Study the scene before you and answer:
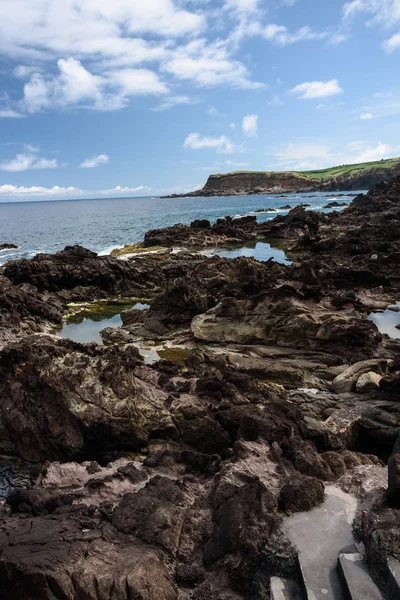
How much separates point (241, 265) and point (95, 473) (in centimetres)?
2249

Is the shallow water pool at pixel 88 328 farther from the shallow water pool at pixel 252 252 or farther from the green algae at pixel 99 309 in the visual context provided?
the shallow water pool at pixel 252 252

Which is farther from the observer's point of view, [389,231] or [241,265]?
[389,231]

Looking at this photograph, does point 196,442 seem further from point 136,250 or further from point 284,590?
point 136,250

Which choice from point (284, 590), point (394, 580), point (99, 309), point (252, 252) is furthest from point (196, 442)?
point (252, 252)

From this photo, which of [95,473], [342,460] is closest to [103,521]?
[95,473]

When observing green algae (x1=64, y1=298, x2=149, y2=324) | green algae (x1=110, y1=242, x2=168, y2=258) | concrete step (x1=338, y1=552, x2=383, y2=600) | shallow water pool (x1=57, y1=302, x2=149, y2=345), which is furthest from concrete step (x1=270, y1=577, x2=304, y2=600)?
green algae (x1=110, y1=242, x2=168, y2=258)

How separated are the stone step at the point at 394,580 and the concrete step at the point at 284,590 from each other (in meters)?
1.18

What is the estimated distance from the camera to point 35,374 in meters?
12.7

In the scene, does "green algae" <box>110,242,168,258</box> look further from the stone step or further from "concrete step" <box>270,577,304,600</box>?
the stone step

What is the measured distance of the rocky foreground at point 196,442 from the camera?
6398 mm

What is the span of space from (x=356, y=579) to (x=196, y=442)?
229 inches

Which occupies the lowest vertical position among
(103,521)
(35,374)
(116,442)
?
(116,442)

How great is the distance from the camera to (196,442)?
1124cm

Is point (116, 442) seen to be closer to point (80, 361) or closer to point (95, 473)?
point (95, 473)
